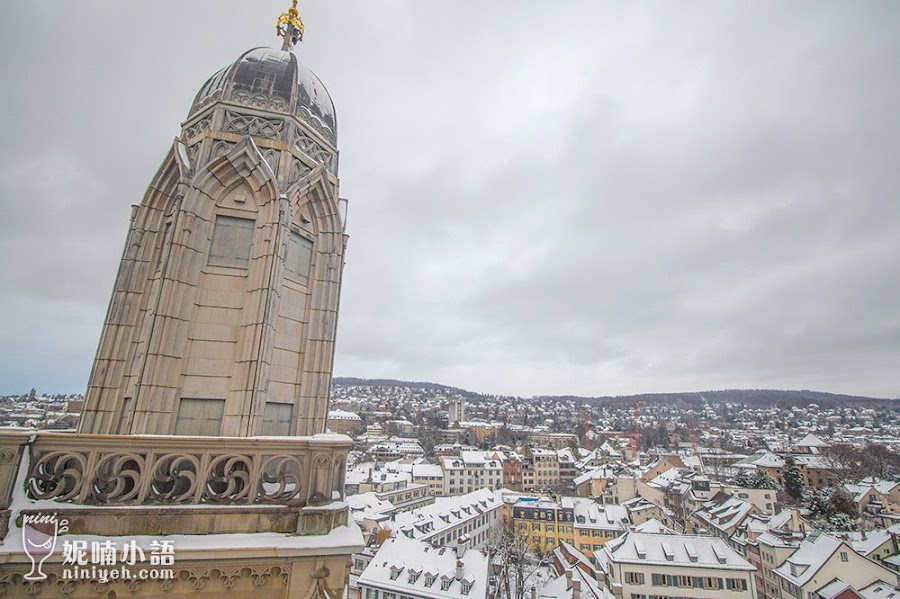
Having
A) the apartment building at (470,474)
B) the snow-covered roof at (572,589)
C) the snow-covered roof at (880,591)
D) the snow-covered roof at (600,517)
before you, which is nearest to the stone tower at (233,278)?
the snow-covered roof at (572,589)

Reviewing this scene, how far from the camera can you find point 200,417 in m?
7.57

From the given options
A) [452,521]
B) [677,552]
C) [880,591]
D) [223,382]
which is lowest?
[880,591]

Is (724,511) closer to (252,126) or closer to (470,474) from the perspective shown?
(470,474)

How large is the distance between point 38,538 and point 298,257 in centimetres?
565

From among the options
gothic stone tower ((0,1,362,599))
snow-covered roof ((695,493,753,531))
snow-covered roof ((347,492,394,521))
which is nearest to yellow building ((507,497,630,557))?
snow-covered roof ((695,493,753,531))

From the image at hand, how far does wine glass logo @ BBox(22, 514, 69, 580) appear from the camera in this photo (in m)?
4.27

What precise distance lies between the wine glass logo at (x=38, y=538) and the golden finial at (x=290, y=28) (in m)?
10.4

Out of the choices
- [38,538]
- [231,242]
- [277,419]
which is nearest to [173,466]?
[38,538]

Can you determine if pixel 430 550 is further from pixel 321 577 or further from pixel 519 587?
pixel 321 577

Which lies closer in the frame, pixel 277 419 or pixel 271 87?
pixel 277 419

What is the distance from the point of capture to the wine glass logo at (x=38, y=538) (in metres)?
4.27

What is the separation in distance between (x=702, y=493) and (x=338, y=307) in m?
91.2

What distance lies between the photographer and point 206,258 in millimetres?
8062

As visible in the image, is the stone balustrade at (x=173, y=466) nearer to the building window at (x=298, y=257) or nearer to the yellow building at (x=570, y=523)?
the building window at (x=298, y=257)
